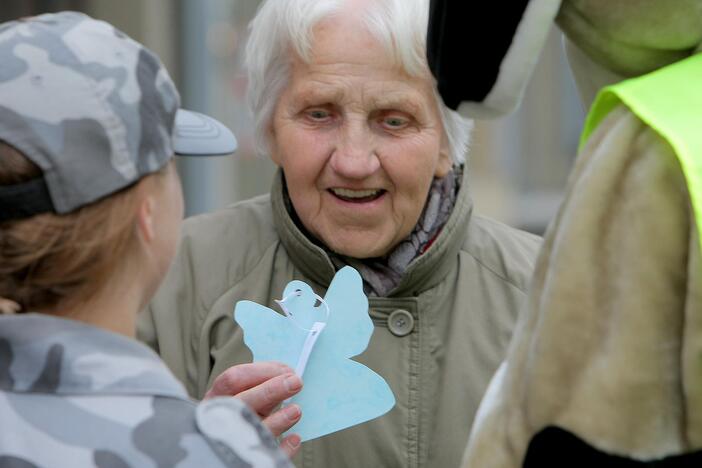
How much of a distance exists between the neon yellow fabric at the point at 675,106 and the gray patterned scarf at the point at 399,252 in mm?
1315

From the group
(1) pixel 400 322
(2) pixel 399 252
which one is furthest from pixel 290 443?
(2) pixel 399 252

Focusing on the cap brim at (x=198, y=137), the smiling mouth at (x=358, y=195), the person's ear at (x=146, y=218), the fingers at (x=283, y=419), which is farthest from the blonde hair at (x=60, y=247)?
the smiling mouth at (x=358, y=195)

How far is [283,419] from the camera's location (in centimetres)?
220

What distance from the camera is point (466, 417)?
2736 mm

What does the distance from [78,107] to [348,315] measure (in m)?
0.80

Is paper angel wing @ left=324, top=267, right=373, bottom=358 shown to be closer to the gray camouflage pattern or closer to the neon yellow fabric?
the gray camouflage pattern

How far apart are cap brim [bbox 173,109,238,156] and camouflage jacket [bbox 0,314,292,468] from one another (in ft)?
1.18

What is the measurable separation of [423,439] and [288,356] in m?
0.53

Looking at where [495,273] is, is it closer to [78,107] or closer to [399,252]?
[399,252]

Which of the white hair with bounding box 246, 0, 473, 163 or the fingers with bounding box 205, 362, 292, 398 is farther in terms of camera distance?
the white hair with bounding box 246, 0, 473, 163

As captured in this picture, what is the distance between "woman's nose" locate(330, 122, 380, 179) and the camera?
→ 2.81m

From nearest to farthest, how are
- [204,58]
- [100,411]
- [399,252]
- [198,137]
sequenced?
[100,411], [198,137], [399,252], [204,58]

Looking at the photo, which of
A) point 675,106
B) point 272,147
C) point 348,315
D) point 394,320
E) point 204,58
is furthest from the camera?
point 204,58

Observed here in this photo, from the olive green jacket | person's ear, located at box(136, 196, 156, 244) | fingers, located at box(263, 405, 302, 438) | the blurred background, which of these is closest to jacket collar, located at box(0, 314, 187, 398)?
person's ear, located at box(136, 196, 156, 244)
